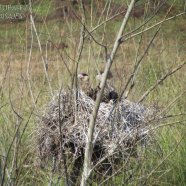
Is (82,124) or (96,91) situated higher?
(96,91)

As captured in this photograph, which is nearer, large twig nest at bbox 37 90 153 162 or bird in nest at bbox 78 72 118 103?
large twig nest at bbox 37 90 153 162

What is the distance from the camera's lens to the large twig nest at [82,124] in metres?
3.11

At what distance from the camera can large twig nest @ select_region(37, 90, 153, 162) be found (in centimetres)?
311

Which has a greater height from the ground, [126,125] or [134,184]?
[126,125]

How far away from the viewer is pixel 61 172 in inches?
131

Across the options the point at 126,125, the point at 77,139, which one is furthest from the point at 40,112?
the point at 126,125

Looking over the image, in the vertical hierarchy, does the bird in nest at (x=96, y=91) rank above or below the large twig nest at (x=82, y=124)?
above

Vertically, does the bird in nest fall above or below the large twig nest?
above

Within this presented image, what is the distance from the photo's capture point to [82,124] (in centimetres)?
311

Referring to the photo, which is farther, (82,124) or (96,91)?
(96,91)

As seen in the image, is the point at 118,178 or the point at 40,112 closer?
the point at 40,112

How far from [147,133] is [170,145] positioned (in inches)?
59.4

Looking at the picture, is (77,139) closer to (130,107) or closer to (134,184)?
(130,107)

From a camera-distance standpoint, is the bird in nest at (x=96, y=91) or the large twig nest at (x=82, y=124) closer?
the large twig nest at (x=82, y=124)
